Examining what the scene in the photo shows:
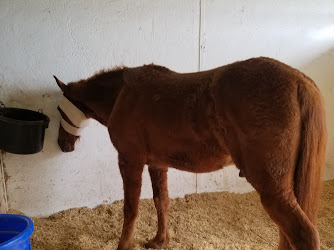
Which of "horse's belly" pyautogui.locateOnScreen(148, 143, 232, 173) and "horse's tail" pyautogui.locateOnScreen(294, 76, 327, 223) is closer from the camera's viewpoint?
"horse's tail" pyautogui.locateOnScreen(294, 76, 327, 223)

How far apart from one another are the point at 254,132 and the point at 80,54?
1.81m

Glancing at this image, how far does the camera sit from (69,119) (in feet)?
7.96

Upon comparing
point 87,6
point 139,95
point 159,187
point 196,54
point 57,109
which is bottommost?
point 159,187

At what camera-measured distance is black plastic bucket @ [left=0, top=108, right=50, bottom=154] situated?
2213 mm

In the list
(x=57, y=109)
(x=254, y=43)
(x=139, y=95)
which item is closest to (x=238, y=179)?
(x=254, y=43)

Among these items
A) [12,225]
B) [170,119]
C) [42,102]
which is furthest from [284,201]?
[42,102]

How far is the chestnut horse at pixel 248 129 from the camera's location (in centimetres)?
137

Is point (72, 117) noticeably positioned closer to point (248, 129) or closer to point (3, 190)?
point (3, 190)

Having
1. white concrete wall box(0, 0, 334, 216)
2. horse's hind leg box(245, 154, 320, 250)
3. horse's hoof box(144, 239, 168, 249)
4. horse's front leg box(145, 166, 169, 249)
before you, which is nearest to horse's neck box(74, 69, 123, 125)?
white concrete wall box(0, 0, 334, 216)

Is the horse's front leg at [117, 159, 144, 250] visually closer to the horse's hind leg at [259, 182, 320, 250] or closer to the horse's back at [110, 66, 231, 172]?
the horse's back at [110, 66, 231, 172]

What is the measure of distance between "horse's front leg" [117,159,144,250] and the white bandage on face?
2.03 feet

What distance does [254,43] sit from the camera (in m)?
3.04

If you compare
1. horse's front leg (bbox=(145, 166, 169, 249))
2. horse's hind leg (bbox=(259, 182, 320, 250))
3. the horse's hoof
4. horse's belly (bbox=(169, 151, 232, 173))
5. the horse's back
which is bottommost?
the horse's hoof

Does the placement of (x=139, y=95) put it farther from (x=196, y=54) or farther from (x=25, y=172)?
(x=25, y=172)
